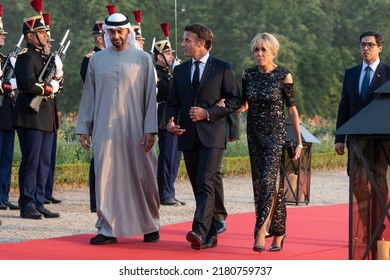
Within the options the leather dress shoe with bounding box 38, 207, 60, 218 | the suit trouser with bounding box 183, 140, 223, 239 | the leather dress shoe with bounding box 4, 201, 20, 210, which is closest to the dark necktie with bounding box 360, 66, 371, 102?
the suit trouser with bounding box 183, 140, 223, 239

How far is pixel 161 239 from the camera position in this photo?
10.7m

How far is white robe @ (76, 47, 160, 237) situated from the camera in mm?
10273

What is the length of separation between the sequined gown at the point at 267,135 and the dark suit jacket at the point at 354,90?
70 cm

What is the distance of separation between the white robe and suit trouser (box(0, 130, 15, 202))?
362 cm

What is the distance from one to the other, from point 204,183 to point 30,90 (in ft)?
10.2

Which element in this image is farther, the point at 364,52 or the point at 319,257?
the point at 364,52

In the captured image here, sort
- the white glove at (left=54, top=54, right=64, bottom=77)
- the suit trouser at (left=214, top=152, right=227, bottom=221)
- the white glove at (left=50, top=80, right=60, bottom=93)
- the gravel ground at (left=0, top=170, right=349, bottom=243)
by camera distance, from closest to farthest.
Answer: the suit trouser at (left=214, top=152, right=227, bottom=221), the gravel ground at (left=0, top=170, right=349, bottom=243), the white glove at (left=50, top=80, right=60, bottom=93), the white glove at (left=54, top=54, right=64, bottom=77)

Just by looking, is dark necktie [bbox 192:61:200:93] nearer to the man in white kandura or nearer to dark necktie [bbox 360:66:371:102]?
the man in white kandura

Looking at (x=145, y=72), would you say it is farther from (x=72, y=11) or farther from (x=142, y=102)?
(x=72, y=11)

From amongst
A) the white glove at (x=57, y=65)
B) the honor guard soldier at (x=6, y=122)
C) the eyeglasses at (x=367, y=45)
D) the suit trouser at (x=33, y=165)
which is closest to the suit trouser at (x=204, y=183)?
the eyeglasses at (x=367, y=45)

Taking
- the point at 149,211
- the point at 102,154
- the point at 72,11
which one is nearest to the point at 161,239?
the point at 149,211

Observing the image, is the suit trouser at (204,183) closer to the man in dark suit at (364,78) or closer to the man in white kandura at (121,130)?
the man in white kandura at (121,130)

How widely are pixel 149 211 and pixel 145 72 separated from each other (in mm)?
1174
